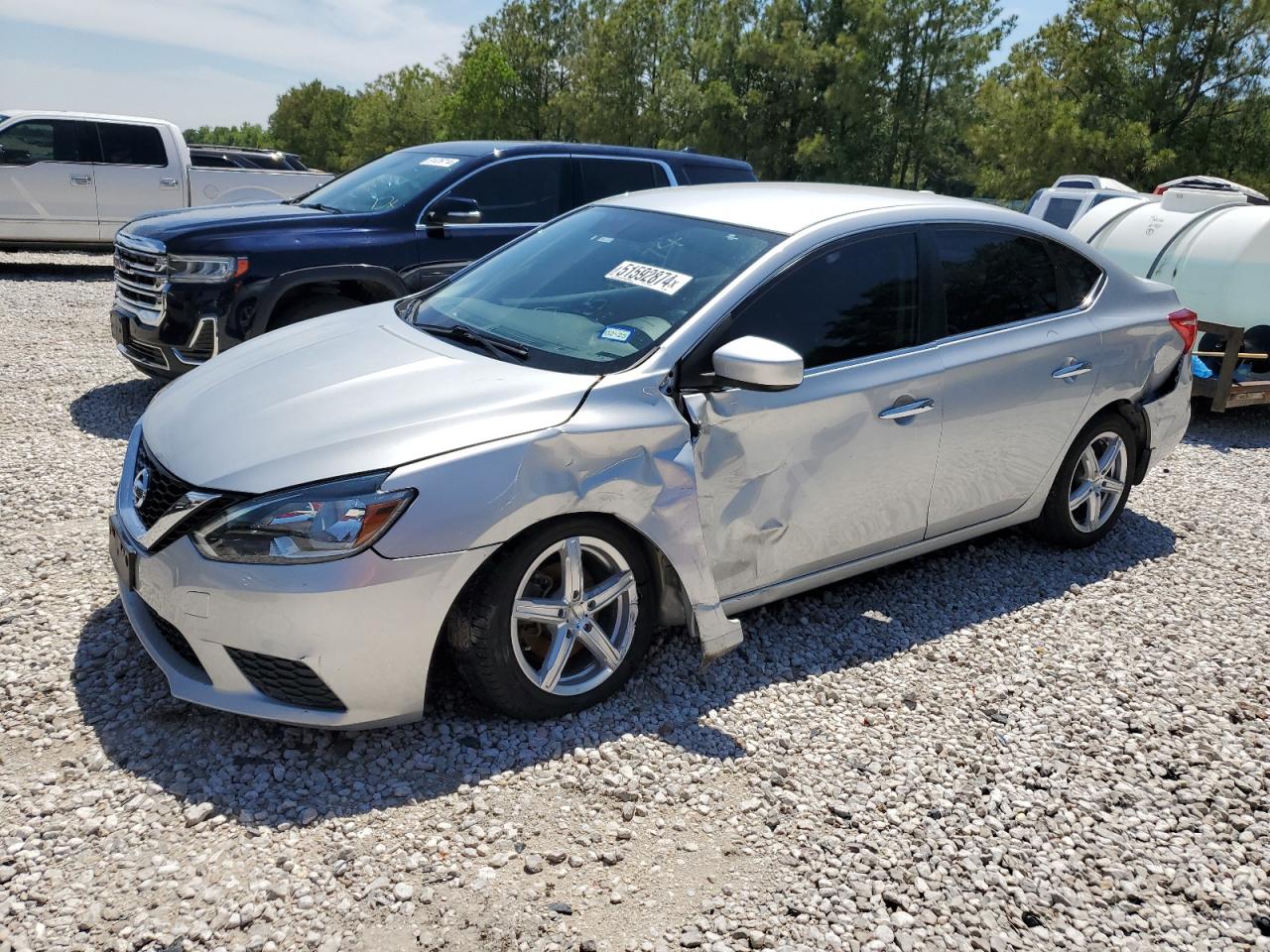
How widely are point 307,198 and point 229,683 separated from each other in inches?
219

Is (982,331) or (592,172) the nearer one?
(982,331)

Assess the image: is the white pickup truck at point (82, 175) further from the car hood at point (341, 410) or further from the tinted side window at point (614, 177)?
A: the car hood at point (341, 410)

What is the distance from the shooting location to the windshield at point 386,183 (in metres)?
7.22

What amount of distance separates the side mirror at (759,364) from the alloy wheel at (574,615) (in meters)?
0.68

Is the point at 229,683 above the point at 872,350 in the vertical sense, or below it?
below

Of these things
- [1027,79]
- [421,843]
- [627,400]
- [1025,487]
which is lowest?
[421,843]

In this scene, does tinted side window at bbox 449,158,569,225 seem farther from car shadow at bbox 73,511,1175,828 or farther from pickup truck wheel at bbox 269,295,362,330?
car shadow at bbox 73,511,1175,828

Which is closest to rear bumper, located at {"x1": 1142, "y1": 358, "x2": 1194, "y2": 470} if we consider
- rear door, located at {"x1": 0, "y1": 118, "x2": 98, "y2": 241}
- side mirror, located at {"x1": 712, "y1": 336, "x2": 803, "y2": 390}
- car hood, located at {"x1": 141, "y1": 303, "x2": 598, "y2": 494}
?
side mirror, located at {"x1": 712, "y1": 336, "x2": 803, "y2": 390}

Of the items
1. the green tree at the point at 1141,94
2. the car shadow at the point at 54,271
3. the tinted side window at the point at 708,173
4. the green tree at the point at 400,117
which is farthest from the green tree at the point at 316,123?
A: the tinted side window at the point at 708,173

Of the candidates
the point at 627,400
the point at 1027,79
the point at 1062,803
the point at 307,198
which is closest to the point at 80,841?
the point at 627,400

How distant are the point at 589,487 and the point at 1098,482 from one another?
310 centimetres

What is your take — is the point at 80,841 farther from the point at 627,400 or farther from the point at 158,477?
the point at 627,400

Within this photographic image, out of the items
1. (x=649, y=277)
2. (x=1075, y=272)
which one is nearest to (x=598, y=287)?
(x=649, y=277)

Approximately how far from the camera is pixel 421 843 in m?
2.87
